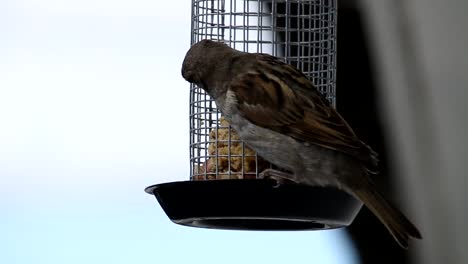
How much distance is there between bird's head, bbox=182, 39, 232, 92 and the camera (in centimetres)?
748

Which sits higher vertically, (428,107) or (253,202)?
(428,107)

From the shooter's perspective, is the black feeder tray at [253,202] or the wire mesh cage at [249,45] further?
the wire mesh cage at [249,45]

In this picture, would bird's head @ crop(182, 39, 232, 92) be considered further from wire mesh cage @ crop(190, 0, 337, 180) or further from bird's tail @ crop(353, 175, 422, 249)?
bird's tail @ crop(353, 175, 422, 249)

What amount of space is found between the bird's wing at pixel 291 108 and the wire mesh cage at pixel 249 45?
1.16 feet

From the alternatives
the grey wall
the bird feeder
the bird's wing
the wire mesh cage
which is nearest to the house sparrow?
the bird's wing

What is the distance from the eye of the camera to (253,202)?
6.92 meters

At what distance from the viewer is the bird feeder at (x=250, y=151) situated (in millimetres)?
6949

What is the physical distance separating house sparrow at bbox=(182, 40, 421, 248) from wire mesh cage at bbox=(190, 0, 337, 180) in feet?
1.09

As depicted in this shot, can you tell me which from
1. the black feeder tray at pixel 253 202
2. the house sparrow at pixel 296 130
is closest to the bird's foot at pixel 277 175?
the house sparrow at pixel 296 130

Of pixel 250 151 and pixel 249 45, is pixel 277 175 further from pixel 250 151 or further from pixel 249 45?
pixel 249 45

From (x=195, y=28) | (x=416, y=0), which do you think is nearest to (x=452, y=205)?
(x=416, y=0)

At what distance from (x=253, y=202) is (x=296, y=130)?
1.61 feet

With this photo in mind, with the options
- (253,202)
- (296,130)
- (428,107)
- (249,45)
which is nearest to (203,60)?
(249,45)

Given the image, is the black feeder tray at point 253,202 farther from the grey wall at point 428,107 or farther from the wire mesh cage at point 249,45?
the grey wall at point 428,107
